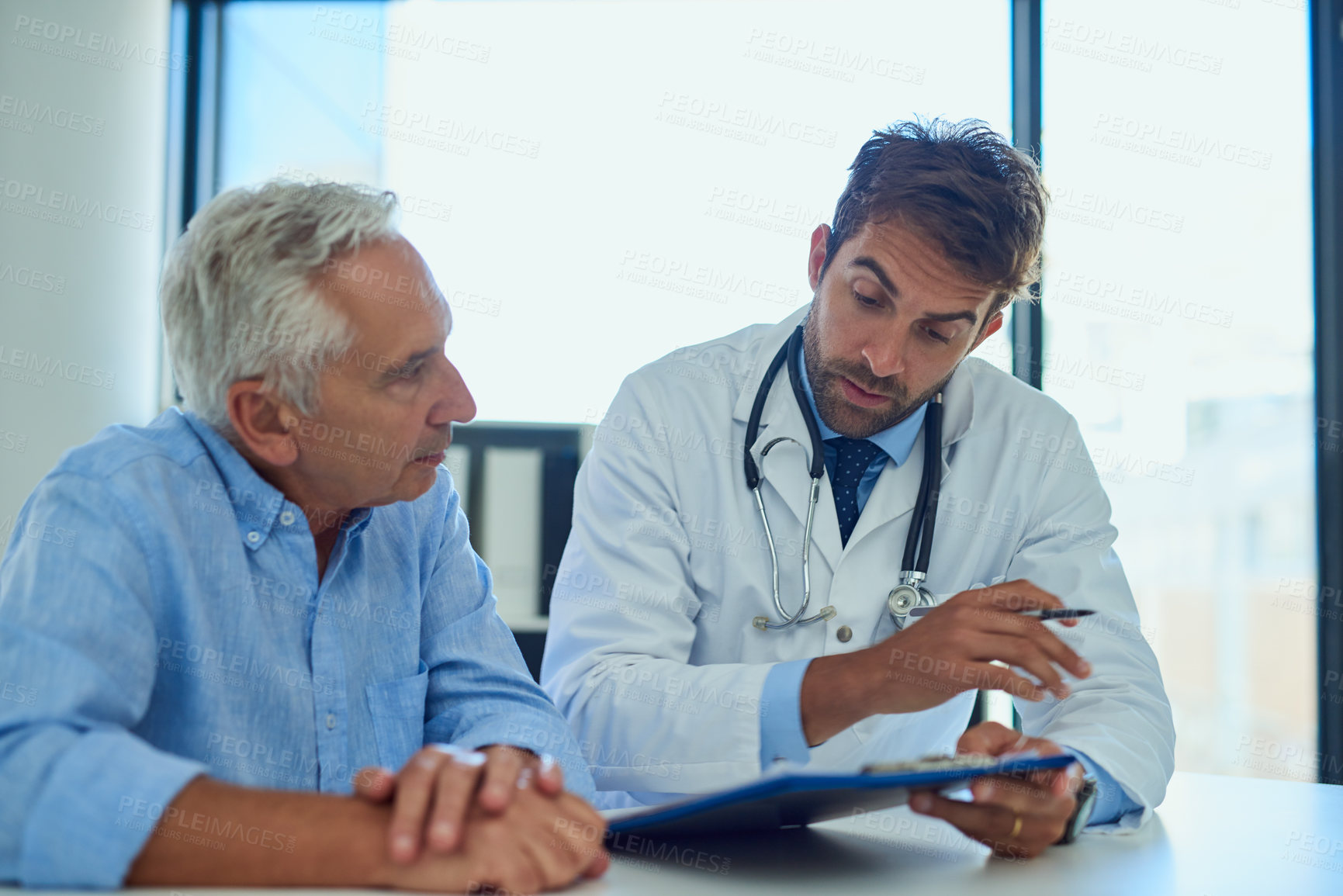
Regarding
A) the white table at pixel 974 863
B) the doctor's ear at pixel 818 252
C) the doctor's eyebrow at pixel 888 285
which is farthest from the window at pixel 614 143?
the white table at pixel 974 863

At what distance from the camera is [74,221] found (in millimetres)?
2812

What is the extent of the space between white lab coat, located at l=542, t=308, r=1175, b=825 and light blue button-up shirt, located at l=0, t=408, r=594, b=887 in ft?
0.51

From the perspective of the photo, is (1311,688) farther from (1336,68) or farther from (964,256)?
(964,256)

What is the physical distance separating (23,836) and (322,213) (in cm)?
63

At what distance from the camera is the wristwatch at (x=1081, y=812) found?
1009 millimetres

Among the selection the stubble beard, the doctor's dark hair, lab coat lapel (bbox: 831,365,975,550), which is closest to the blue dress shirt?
lab coat lapel (bbox: 831,365,975,550)

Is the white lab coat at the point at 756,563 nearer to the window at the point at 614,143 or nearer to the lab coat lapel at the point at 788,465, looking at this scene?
the lab coat lapel at the point at 788,465

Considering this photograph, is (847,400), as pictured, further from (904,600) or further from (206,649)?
(206,649)

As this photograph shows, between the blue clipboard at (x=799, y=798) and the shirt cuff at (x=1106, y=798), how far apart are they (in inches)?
5.9

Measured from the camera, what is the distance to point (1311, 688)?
2832mm

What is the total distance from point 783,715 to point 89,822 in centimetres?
74

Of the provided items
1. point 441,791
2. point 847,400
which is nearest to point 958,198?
point 847,400

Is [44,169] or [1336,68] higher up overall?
[1336,68]

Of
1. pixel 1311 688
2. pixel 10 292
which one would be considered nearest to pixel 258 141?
pixel 10 292
